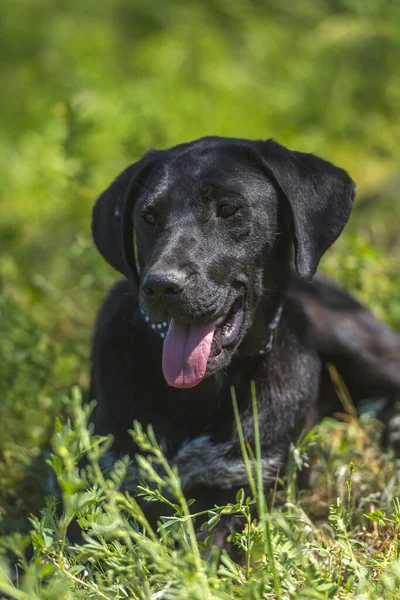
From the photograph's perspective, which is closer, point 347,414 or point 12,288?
point 347,414

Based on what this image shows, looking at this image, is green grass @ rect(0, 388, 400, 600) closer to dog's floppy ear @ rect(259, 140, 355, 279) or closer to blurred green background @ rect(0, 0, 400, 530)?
dog's floppy ear @ rect(259, 140, 355, 279)

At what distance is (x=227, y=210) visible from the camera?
314cm

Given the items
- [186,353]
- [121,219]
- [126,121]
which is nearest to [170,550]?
[186,353]

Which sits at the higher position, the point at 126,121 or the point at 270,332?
the point at 126,121

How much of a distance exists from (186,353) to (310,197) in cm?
74

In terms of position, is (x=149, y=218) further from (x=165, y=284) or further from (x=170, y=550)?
(x=170, y=550)

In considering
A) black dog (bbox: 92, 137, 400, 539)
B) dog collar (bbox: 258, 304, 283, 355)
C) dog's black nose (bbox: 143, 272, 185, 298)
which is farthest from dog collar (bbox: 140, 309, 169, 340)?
dog collar (bbox: 258, 304, 283, 355)

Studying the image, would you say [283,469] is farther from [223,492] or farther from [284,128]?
[284,128]

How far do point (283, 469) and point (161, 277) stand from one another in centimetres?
100

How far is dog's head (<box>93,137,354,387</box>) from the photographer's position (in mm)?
2961

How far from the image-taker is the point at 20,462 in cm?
390

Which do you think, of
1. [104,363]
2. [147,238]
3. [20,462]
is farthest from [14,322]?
[147,238]

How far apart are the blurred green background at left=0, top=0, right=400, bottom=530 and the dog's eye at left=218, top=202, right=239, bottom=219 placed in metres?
1.30

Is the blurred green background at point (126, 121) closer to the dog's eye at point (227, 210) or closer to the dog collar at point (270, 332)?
the dog collar at point (270, 332)
